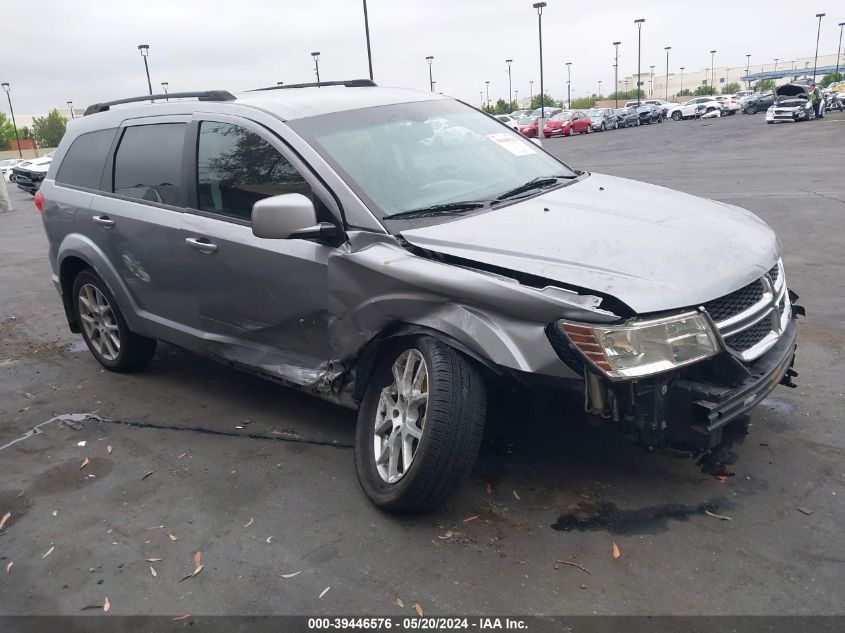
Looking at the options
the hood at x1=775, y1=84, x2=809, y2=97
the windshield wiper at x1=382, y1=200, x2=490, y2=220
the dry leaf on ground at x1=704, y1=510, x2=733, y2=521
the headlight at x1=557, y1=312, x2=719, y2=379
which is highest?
the windshield wiper at x1=382, y1=200, x2=490, y2=220

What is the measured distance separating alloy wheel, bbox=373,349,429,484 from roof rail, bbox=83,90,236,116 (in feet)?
6.93

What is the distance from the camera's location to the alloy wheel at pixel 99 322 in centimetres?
546

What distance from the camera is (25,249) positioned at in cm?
1223

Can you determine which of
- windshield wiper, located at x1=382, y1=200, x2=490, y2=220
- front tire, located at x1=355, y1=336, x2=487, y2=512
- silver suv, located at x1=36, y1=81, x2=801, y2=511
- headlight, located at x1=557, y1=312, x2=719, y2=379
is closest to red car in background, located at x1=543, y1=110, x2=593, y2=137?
silver suv, located at x1=36, y1=81, x2=801, y2=511

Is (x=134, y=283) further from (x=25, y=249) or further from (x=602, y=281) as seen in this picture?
(x=25, y=249)

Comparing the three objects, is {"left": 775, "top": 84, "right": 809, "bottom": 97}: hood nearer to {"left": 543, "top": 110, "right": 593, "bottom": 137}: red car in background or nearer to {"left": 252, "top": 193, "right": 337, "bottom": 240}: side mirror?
{"left": 543, "top": 110, "right": 593, "bottom": 137}: red car in background

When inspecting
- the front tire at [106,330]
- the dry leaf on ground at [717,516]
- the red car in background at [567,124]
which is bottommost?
the red car in background at [567,124]

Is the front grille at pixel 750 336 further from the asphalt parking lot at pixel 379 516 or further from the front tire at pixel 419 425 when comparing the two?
the front tire at pixel 419 425

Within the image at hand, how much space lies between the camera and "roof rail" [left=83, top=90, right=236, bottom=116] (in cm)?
455

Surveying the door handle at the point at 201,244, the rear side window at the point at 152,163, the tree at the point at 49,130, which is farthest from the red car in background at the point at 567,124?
the tree at the point at 49,130

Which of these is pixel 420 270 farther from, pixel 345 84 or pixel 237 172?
pixel 345 84

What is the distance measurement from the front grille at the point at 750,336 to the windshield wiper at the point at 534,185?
4.41ft

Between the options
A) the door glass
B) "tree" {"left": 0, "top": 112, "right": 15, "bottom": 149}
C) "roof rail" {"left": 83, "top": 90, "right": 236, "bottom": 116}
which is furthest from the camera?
"tree" {"left": 0, "top": 112, "right": 15, "bottom": 149}

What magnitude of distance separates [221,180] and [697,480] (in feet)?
9.64
